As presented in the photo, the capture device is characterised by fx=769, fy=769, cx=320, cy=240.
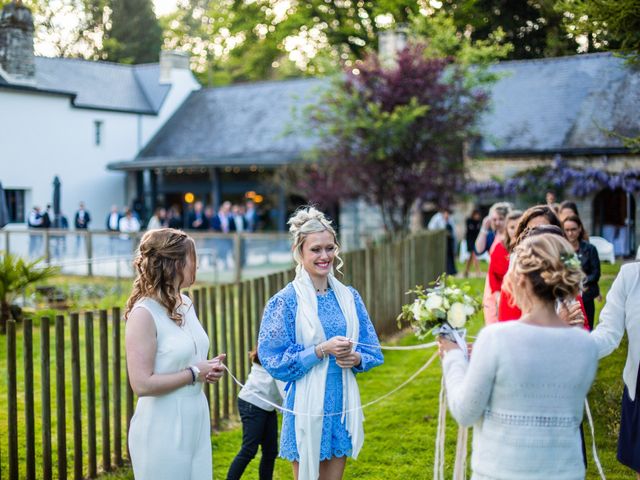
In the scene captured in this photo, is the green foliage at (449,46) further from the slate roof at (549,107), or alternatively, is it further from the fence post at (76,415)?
the fence post at (76,415)

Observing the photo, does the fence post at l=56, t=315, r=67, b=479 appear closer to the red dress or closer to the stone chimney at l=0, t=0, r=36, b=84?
the red dress

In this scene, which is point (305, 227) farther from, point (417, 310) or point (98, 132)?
point (98, 132)

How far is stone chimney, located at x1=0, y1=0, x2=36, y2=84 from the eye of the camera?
64.6ft

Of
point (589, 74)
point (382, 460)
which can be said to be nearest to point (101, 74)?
point (589, 74)

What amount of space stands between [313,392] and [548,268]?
1.66 meters

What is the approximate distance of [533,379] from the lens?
2.88m

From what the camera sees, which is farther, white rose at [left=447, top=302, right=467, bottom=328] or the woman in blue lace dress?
the woman in blue lace dress

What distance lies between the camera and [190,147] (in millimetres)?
30547

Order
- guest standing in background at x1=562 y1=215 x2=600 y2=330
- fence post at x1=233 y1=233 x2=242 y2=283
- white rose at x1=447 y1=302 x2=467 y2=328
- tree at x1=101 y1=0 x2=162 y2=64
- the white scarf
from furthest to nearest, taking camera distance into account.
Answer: tree at x1=101 y1=0 x2=162 y2=64, fence post at x1=233 y1=233 x2=242 y2=283, guest standing in background at x1=562 y1=215 x2=600 y2=330, the white scarf, white rose at x1=447 y1=302 x2=467 y2=328

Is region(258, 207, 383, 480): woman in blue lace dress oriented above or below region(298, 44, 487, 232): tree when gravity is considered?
below

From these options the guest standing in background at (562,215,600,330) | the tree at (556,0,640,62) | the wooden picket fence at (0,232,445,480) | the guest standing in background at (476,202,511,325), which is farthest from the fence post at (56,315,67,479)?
the tree at (556,0,640,62)

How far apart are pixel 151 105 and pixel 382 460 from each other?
2866 cm

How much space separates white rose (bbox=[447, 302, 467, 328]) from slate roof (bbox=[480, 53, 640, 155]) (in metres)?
18.6

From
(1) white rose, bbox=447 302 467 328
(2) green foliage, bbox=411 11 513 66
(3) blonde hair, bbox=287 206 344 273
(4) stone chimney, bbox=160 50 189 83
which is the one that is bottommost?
(1) white rose, bbox=447 302 467 328
